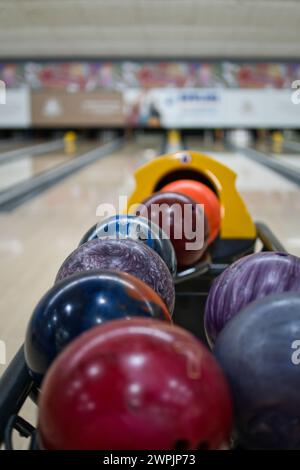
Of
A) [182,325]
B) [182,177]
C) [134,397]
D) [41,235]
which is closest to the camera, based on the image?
[134,397]

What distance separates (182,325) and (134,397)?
0.86 m

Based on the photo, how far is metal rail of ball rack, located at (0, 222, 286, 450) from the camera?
3.14ft

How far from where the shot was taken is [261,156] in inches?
287

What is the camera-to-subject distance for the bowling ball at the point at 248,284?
1157 mm

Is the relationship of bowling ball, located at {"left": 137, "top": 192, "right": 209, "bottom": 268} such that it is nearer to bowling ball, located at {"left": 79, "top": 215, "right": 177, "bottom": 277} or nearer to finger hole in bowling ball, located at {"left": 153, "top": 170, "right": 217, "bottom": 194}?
bowling ball, located at {"left": 79, "top": 215, "right": 177, "bottom": 277}

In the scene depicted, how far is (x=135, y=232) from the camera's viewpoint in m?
1.54

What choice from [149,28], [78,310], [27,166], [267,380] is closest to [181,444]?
[267,380]

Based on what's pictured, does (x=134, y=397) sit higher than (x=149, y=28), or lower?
lower

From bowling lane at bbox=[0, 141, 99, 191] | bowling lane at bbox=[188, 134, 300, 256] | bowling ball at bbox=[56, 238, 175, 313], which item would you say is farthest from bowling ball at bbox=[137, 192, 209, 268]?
bowling lane at bbox=[0, 141, 99, 191]

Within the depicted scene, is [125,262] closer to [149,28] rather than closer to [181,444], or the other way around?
[181,444]

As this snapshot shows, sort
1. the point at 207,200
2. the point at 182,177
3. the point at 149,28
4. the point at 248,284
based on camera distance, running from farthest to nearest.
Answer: the point at 149,28
the point at 182,177
the point at 207,200
the point at 248,284

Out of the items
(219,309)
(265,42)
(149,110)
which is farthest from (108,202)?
(149,110)

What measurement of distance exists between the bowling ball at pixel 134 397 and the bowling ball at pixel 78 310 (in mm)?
175

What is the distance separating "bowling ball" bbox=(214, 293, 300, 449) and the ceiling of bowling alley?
5634 millimetres
